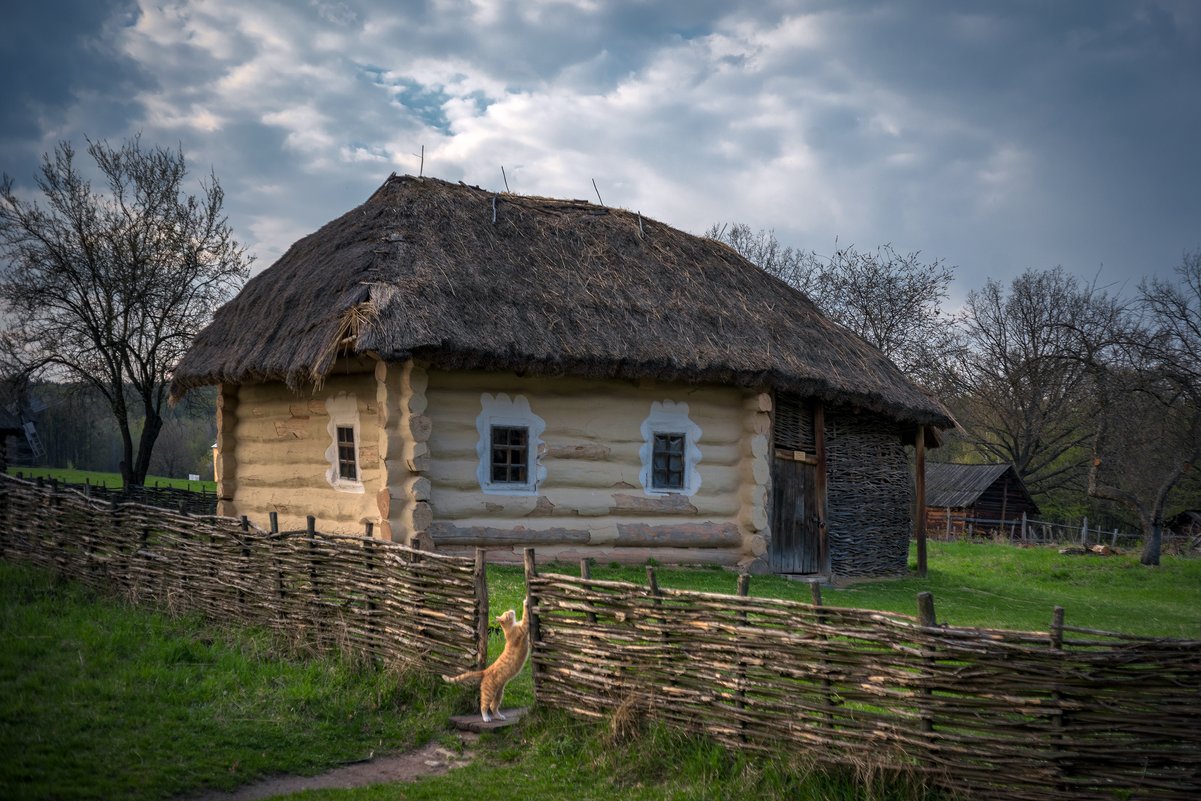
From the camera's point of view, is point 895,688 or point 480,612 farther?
point 480,612

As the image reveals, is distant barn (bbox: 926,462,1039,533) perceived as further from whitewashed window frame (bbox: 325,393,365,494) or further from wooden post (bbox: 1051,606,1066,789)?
wooden post (bbox: 1051,606,1066,789)

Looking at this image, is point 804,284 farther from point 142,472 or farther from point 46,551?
point 46,551

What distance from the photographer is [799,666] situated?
497cm

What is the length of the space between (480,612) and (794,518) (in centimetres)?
779

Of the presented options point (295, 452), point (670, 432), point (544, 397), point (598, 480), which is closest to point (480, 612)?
point (544, 397)

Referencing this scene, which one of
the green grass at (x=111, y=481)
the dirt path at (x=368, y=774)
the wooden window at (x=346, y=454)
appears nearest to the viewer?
the dirt path at (x=368, y=774)

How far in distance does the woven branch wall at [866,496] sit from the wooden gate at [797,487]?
291 mm

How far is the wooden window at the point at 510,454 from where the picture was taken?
11438 millimetres

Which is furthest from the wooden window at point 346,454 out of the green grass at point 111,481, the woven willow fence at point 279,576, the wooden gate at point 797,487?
the green grass at point 111,481

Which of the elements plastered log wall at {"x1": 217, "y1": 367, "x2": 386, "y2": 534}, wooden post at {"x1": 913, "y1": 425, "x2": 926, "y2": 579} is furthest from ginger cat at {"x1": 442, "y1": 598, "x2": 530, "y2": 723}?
wooden post at {"x1": 913, "y1": 425, "x2": 926, "y2": 579}

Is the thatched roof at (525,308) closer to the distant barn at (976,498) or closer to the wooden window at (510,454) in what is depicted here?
the wooden window at (510,454)

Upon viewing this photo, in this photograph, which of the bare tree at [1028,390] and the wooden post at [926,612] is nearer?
the wooden post at [926,612]

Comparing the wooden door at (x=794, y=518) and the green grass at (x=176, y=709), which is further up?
the wooden door at (x=794, y=518)

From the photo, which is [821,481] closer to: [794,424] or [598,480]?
[794,424]
